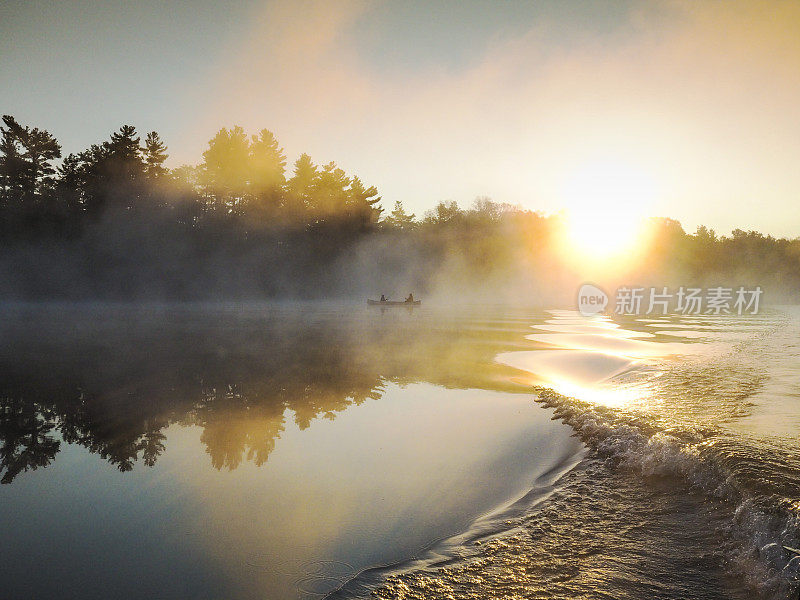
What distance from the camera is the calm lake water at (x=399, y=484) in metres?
4.18

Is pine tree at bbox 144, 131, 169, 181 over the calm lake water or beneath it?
over

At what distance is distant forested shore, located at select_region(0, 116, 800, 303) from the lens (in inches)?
2067

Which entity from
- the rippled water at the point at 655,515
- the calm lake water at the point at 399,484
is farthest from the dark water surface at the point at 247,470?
the rippled water at the point at 655,515

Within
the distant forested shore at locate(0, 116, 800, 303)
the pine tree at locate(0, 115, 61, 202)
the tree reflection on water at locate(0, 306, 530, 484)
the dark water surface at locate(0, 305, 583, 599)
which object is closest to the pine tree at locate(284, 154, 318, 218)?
the distant forested shore at locate(0, 116, 800, 303)

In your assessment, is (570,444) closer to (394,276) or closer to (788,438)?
(788,438)

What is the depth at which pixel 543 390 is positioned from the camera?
1164 centimetres

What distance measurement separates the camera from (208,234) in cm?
6028

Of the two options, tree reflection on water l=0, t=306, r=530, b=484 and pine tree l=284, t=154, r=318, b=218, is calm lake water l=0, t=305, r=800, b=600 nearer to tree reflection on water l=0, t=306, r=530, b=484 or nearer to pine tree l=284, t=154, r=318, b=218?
tree reflection on water l=0, t=306, r=530, b=484

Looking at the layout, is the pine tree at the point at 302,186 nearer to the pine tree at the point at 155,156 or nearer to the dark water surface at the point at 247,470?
the pine tree at the point at 155,156

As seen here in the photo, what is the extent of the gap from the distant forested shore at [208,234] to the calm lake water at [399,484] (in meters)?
46.7

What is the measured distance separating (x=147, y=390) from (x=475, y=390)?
25.7 ft

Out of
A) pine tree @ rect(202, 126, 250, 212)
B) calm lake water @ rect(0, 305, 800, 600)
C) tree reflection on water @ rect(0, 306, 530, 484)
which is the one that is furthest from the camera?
pine tree @ rect(202, 126, 250, 212)

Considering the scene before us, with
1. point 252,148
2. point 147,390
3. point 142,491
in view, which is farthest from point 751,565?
point 252,148

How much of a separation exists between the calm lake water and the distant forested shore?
4670 cm
